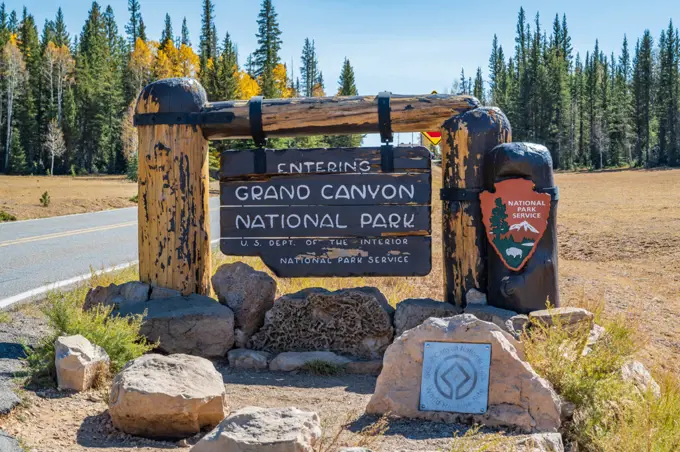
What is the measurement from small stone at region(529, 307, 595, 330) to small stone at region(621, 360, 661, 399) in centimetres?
41

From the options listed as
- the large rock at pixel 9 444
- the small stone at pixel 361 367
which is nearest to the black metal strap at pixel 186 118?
the small stone at pixel 361 367

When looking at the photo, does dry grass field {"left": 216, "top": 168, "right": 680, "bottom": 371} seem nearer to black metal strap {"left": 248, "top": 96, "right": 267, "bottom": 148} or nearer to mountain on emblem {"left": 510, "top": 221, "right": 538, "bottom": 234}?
mountain on emblem {"left": 510, "top": 221, "right": 538, "bottom": 234}

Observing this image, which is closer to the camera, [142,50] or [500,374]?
[500,374]

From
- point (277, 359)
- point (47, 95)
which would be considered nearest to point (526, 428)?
A: point (277, 359)

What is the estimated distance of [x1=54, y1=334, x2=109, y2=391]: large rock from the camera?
4398 mm

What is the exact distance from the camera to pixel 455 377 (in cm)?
425

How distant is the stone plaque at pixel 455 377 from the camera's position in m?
4.17

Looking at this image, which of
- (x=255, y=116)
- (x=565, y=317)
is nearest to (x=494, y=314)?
(x=565, y=317)

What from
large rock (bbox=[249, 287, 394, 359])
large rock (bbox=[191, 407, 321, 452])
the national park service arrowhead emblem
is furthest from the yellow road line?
large rock (bbox=[191, 407, 321, 452])

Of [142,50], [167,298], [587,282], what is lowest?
[587,282]

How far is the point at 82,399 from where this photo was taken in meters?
4.34

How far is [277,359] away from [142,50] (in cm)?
8182

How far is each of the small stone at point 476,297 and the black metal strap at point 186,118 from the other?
2.53m

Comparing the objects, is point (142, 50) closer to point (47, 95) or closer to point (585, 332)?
point (47, 95)
